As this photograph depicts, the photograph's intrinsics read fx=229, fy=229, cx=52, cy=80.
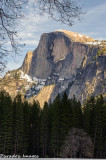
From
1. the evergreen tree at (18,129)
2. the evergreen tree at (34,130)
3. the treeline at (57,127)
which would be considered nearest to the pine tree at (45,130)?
the treeline at (57,127)

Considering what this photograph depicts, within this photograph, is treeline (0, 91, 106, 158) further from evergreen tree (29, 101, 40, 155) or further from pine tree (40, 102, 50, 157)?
evergreen tree (29, 101, 40, 155)

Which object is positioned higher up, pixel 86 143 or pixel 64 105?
pixel 64 105

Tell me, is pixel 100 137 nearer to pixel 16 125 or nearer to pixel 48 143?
pixel 48 143

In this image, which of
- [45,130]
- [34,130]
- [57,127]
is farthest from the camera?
[34,130]

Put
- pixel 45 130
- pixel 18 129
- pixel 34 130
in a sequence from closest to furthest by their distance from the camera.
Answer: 1. pixel 18 129
2. pixel 45 130
3. pixel 34 130

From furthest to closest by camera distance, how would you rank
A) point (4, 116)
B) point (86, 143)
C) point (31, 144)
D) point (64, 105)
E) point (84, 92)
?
point (84, 92) → point (31, 144) → point (64, 105) → point (4, 116) → point (86, 143)

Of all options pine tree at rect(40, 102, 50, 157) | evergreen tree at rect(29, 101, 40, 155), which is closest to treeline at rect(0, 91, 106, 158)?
pine tree at rect(40, 102, 50, 157)

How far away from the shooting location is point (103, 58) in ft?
585

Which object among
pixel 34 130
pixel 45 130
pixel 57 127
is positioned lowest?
pixel 45 130

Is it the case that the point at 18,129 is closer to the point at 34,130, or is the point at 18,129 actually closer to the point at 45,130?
the point at 45,130

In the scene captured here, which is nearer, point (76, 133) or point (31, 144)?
point (76, 133)

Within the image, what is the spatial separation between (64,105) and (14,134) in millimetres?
11174

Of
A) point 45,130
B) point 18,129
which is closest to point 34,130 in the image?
point 45,130

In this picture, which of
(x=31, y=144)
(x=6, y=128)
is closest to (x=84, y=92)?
(x=31, y=144)
